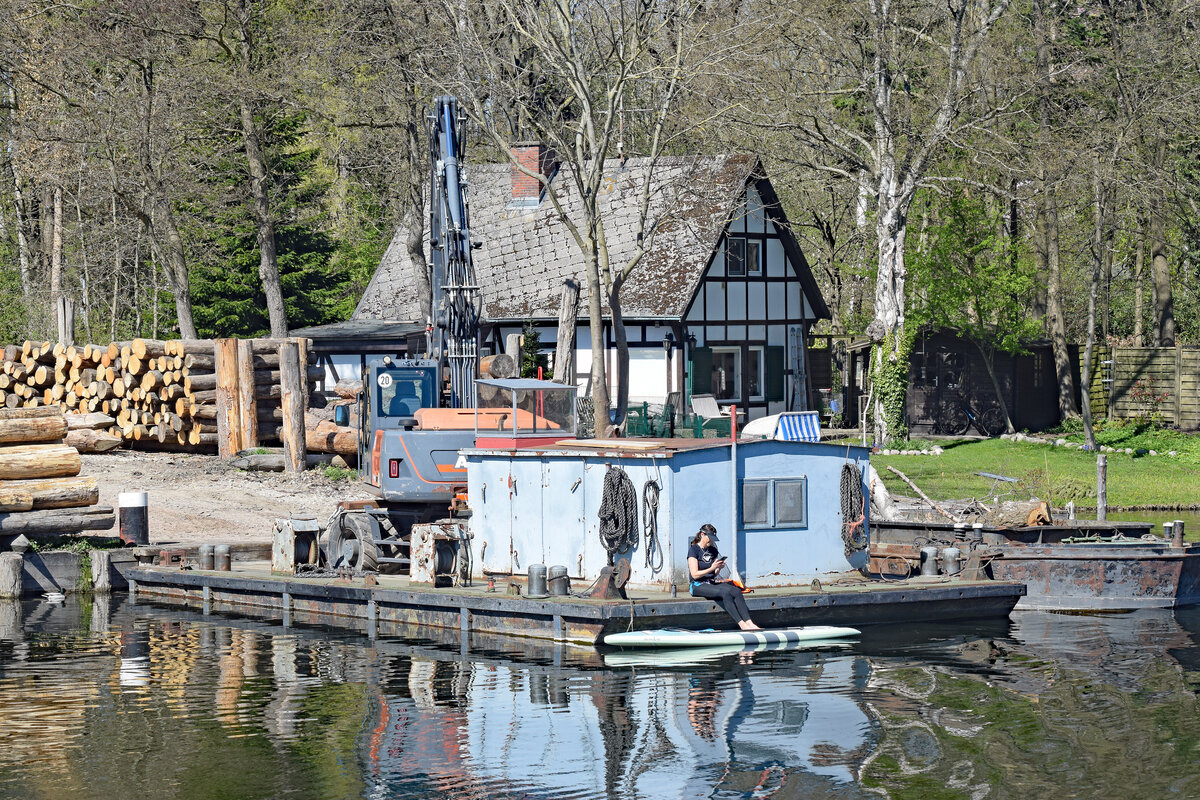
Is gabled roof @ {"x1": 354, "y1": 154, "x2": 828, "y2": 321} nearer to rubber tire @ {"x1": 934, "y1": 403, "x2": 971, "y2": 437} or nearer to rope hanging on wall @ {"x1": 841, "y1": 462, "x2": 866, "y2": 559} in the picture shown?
rubber tire @ {"x1": 934, "y1": 403, "x2": 971, "y2": 437}

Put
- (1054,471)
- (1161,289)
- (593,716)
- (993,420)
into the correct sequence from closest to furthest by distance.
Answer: (593,716) < (1054,471) < (993,420) < (1161,289)

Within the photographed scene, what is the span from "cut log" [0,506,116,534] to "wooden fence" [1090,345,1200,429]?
98.9ft

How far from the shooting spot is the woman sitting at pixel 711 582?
19.3 m

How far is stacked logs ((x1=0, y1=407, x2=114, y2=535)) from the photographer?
25.2 m

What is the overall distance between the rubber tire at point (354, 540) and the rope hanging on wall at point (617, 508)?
16.6 feet

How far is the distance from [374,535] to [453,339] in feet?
17.6

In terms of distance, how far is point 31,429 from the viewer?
2606 centimetres

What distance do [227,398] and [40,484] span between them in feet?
26.2

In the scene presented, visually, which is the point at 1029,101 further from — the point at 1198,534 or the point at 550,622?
the point at 550,622

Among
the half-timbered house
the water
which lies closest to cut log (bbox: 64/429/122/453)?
the water

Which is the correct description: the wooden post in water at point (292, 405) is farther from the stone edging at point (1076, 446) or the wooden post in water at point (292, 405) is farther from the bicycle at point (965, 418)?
the bicycle at point (965, 418)

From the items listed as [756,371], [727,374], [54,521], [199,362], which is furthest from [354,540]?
[756,371]

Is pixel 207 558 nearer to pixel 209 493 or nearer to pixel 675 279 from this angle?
pixel 209 493

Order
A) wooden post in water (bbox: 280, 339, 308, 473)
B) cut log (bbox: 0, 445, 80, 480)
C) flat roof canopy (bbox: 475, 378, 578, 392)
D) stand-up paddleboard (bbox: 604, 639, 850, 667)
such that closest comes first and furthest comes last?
stand-up paddleboard (bbox: 604, 639, 850, 667)
flat roof canopy (bbox: 475, 378, 578, 392)
cut log (bbox: 0, 445, 80, 480)
wooden post in water (bbox: 280, 339, 308, 473)
